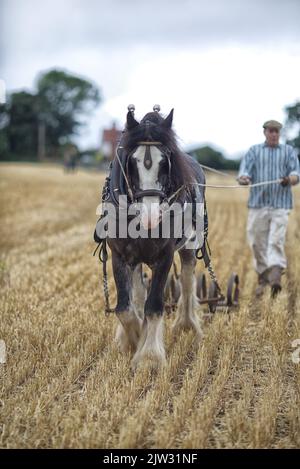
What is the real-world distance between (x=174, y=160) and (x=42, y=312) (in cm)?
260

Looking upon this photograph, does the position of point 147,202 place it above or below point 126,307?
above

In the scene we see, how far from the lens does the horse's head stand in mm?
4352

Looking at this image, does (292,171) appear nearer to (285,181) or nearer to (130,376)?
(285,181)

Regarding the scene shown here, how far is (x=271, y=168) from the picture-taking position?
8.00 meters

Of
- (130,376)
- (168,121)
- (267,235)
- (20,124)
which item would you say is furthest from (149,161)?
(20,124)

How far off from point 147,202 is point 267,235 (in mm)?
4254

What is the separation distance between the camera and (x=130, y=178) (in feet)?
15.2

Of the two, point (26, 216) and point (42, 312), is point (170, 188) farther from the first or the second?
point (26, 216)

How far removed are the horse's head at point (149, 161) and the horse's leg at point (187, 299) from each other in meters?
1.73

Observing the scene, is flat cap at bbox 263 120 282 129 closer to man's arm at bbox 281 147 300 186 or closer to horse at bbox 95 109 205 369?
man's arm at bbox 281 147 300 186

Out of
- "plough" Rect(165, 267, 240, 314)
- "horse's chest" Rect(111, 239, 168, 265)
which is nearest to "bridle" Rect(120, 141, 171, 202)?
"horse's chest" Rect(111, 239, 168, 265)

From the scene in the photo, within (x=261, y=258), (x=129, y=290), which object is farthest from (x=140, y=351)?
(x=261, y=258)

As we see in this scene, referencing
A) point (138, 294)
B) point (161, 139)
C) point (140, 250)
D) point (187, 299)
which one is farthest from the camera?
point (187, 299)

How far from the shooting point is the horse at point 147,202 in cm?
445
